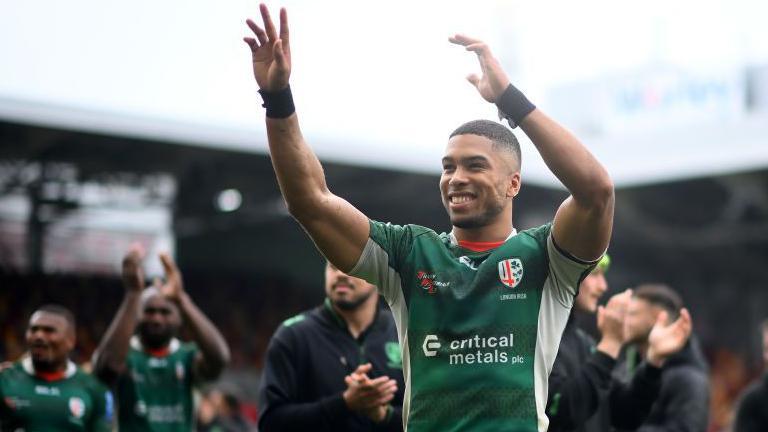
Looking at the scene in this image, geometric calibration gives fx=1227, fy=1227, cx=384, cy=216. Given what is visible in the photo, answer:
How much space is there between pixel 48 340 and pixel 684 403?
12.0 ft

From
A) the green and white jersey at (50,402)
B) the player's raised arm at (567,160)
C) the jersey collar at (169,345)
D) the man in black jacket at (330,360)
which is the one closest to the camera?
the player's raised arm at (567,160)

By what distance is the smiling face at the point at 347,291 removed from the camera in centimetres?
607

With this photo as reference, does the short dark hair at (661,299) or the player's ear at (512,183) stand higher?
the player's ear at (512,183)

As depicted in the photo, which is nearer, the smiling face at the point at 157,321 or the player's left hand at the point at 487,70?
the player's left hand at the point at 487,70

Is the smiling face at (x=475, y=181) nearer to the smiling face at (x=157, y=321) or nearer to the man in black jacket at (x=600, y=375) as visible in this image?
the man in black jacket at (x=600, y=375)

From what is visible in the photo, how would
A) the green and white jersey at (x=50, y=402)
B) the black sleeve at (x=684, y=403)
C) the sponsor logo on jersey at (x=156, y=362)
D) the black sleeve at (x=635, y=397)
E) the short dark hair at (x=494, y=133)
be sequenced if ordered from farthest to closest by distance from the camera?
1. the sponsor logo on jersey at (x=156, y=362)
2. the green and white jersey at (x=50, y=402)
3. the black sleeve at (x=684, y=403)
4. the black sleeve at (x=635, y=397)
5. the short dark hair at (x=494, y=133)

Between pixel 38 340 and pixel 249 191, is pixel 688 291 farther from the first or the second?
pixel 38 340

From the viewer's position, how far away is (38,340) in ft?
23.6

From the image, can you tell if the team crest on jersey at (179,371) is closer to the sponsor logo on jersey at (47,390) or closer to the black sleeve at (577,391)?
the sponsor logo on jersey at (47,390)

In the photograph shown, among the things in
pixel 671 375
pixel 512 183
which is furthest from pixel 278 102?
pixel 671 375

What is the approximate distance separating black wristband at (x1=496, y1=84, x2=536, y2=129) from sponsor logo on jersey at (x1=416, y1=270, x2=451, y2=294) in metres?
0.57

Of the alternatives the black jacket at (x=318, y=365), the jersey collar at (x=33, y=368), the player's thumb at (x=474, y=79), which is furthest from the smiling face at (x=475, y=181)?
the jersey collar at (x=33, y=368)

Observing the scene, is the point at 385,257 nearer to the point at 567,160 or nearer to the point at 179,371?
the point at 567,160

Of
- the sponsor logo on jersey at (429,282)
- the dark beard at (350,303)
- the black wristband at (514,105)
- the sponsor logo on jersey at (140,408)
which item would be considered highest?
the black wristband at (514,105)
